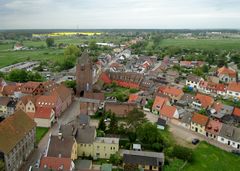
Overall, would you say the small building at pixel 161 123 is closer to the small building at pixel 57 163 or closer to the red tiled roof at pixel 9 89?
the small building at pixel 57 163

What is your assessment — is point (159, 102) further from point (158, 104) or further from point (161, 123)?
point (161, 123)

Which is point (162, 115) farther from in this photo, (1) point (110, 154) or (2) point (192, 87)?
(2) point (192, 87)

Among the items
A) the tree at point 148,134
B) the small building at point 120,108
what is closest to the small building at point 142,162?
the tree at point 148,134

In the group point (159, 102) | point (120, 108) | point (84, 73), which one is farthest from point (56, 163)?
point (84, 73)

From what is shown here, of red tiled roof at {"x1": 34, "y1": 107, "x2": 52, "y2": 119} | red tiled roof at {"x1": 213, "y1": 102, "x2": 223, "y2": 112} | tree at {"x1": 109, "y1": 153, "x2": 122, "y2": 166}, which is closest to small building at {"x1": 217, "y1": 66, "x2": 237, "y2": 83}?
red tiled roof at {"x1": 213, "y1": 102, "x2": 223, "y2": 112}

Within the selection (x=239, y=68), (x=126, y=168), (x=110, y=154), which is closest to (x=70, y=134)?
(x=110, y=154)

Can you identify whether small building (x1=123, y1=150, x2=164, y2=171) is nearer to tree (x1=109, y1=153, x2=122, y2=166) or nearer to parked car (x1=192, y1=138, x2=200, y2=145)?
tree (x1=109, y1=153, x2=122, y2=166)
